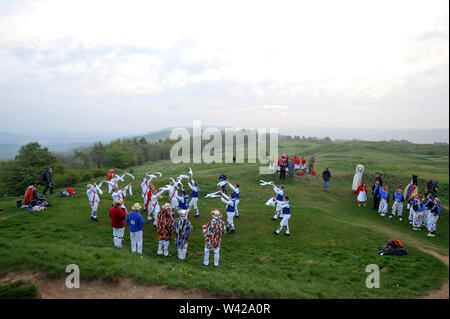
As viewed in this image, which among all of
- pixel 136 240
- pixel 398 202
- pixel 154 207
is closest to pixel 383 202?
pixel 398 202

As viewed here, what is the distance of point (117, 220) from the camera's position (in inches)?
427

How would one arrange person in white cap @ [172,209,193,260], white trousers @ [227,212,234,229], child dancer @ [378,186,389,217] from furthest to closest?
child dancer @ [378,186,389,217] → white trousers @ [227,212,234,229] → person in white cap @ [172,209,193,260]

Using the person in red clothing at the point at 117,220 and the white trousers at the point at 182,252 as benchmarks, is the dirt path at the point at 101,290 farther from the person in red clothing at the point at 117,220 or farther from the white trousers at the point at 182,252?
the person in red clothing at the point at 117,220

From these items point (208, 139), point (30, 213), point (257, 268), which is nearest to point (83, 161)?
point (208, 139)

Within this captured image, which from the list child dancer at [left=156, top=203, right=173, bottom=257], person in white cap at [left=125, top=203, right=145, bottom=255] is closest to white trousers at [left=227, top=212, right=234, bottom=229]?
child dancer at [left=156, top=203, right=173, bottom=257]

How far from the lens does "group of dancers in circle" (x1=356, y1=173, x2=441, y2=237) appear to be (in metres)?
15.3

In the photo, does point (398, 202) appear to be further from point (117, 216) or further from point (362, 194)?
point (117, 216)

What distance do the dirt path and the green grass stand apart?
22 cm

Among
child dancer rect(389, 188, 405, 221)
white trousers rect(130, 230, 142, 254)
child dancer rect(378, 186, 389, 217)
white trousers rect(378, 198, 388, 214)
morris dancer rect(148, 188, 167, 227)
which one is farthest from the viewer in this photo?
white trousers rect(378, 198, 388, 214)

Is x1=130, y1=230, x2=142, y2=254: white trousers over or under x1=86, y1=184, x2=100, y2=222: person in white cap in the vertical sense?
under

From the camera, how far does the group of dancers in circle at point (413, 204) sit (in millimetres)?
15306

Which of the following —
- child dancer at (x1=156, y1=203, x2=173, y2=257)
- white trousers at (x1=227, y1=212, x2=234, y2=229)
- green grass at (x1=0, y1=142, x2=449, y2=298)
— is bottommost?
green grass at (x1=0, y1=142, x2=449, y2=298)

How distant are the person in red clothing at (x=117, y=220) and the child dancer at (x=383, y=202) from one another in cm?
1902

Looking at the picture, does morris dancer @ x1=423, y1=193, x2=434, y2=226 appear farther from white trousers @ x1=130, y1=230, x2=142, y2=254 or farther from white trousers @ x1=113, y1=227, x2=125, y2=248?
white trousers @ x1=113, y1=227, x2=125, y2=248
